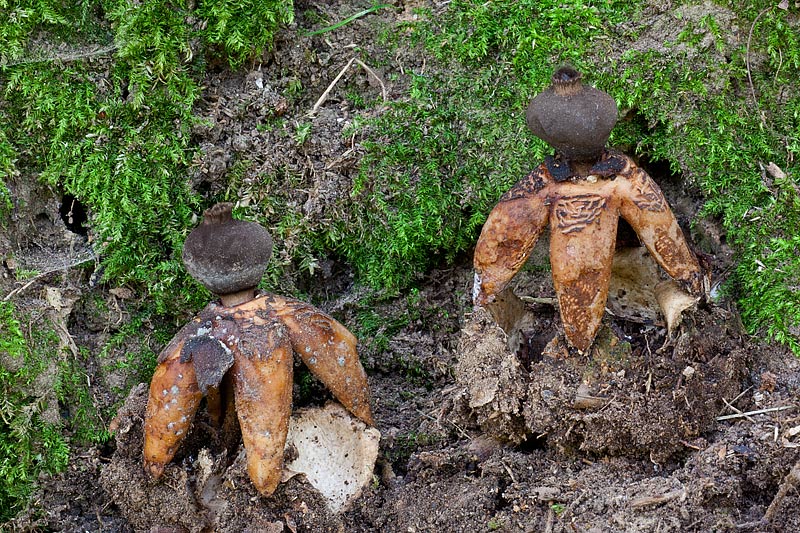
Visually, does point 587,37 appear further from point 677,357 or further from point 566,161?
point 677,357

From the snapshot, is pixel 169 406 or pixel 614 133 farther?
pixel 614 133

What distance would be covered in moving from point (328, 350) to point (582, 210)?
0.88 m

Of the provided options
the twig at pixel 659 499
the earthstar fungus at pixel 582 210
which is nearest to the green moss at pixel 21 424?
the earthstar fungus at pixel 582 210

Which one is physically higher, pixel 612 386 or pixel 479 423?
pixel 612 386

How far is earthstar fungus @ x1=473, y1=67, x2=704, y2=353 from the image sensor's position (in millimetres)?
2494

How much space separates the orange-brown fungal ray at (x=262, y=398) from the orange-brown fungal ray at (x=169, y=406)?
151 millimetres

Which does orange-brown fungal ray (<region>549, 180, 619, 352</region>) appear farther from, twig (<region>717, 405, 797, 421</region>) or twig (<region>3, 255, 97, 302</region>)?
twig (<region>3, 255, 97, 302</region>)

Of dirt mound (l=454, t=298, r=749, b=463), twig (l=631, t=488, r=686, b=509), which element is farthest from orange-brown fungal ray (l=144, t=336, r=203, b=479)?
twig (l=631, t=488, r=686, b=509)

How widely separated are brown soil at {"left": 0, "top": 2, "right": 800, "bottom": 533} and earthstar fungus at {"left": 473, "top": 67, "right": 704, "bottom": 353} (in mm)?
187

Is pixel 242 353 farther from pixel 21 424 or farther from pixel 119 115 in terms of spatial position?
pixel 119 115

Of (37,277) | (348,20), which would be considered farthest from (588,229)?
(37,277)

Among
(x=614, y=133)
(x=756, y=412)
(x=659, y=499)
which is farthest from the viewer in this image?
(x=614, y=133)

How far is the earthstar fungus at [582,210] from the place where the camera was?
2.49 meters

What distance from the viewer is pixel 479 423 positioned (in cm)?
284
